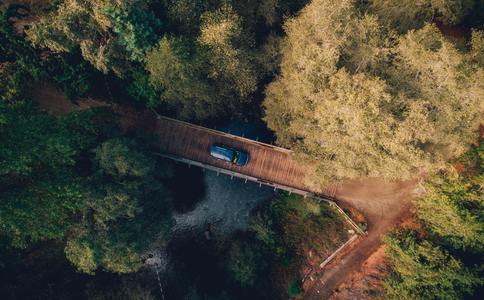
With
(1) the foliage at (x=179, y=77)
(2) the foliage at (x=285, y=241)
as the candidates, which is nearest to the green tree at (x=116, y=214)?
(1) the foliage at (x=179, y=77)

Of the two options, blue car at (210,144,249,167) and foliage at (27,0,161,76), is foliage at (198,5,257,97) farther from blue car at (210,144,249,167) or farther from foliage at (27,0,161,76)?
blue car at (210,144,249,167)

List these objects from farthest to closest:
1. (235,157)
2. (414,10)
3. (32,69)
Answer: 1. (235,157)
2. (414,10)
3. (32,69)

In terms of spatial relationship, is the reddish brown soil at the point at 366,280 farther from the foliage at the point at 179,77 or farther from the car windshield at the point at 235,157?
the foliage at the point at 179,77

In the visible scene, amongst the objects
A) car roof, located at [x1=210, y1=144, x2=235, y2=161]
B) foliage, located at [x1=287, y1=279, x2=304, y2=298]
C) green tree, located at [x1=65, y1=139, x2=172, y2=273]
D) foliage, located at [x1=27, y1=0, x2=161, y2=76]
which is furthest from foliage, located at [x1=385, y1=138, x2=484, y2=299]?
foliage, located at [x1=27, y1=0, x2=161, y2=76]

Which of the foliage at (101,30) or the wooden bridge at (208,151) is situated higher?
the foliage at (101,30)

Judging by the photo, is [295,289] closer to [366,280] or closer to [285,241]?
[285,241]

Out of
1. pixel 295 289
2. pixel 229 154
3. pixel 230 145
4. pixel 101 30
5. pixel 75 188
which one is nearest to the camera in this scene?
pixel 75 188

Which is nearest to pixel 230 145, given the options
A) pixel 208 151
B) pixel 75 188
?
pixel 208 151
